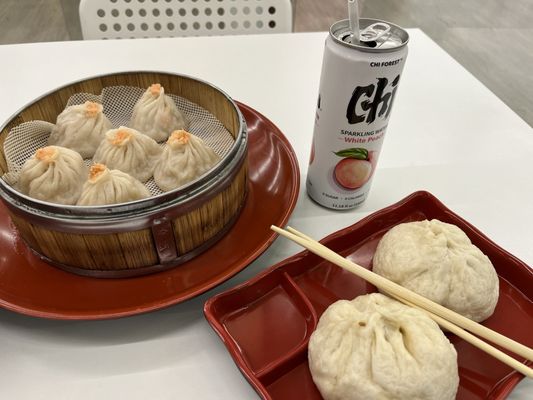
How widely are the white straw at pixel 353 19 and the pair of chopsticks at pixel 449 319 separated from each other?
392 mm

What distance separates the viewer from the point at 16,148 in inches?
36.1

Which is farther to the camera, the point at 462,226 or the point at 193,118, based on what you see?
the point at 193,118

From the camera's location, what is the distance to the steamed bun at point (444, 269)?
2.46 ft

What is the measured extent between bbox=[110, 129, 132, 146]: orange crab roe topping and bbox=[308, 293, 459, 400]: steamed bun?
22.6 inches

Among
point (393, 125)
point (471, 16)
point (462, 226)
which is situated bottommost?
point (471, 16)

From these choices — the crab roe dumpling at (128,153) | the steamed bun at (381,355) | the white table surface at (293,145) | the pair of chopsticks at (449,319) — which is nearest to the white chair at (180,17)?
the white table surface at (293,145)

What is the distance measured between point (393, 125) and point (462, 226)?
549 mm

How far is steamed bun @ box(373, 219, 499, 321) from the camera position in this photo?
0.75 meters

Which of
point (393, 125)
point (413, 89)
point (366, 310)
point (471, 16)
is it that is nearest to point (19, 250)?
point (366, 310)

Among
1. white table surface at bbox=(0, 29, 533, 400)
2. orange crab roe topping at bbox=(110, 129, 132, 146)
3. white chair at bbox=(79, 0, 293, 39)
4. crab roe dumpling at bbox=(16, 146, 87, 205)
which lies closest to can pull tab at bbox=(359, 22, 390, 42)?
white table surface at bbox=(0, 29, 533, 400)

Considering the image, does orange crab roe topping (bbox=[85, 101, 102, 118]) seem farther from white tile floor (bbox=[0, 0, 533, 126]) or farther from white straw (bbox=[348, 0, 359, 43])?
white tile floor (bbox=[0, 0, 533, 126])

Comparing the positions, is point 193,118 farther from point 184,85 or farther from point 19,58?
point 19,58

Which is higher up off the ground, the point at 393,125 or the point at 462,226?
the point at 462,226

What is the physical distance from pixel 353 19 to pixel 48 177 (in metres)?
0.68
